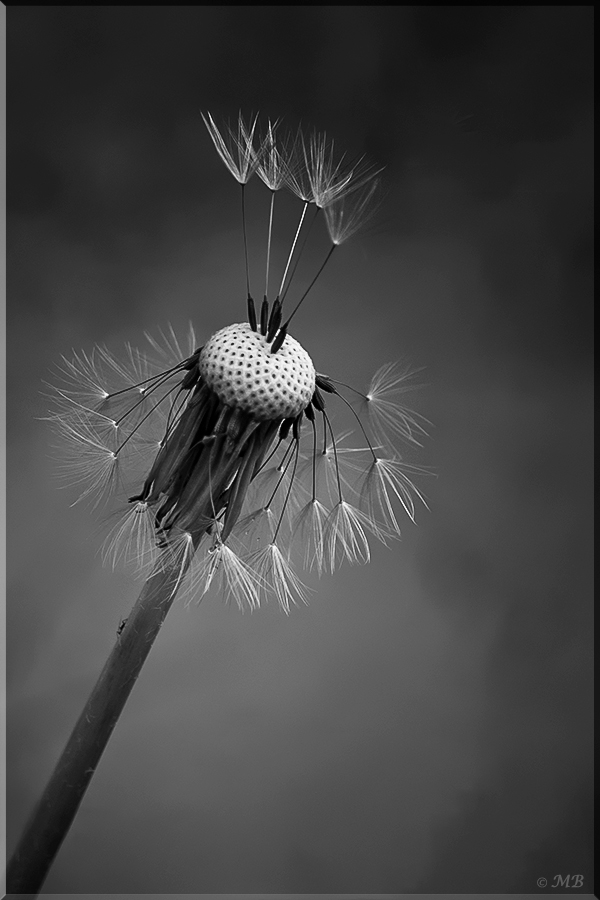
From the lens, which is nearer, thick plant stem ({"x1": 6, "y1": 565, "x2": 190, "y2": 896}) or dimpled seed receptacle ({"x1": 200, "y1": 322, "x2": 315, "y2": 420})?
dimpled seed receptacle ({"x1": 200, "y1": 322, "x2": 315, "y2": 420})

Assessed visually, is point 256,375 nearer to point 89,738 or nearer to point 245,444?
point 245,444

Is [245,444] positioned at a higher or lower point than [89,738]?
higher

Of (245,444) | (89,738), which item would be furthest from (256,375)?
(89,738)

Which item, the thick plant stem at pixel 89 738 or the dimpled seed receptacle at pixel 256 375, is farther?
the thick plant stem at pixel 89 738

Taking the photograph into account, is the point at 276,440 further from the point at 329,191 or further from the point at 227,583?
the point at 329,191

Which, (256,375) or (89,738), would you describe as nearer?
(256,375)

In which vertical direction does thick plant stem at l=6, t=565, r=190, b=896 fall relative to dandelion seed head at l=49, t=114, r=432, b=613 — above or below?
below
